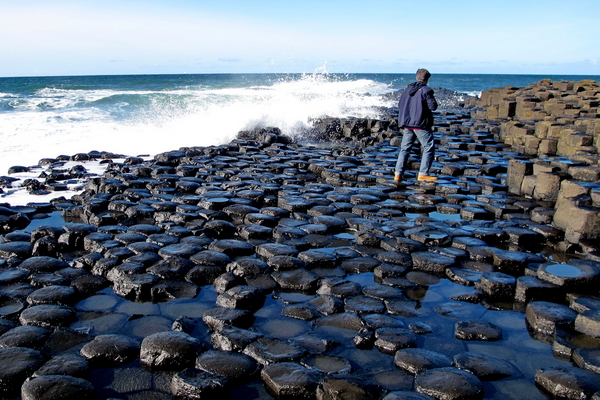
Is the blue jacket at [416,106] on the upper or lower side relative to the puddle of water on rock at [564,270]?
upper

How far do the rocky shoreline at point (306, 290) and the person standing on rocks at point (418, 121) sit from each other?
638 mm

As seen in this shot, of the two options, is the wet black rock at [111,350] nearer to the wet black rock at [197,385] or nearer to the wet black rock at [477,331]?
the wet black rock at [197,385]

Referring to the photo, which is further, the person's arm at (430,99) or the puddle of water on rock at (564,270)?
the person's arm at (430,99)

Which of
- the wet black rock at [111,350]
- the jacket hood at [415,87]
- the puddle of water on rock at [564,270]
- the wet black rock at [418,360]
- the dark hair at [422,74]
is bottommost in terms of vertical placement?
the wet black rock at [418,360]

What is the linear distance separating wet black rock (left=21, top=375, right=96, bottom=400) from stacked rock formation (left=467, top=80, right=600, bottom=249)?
4671 millimetres

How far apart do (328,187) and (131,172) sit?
11.2 ft

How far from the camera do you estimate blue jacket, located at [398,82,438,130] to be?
24.8 ft

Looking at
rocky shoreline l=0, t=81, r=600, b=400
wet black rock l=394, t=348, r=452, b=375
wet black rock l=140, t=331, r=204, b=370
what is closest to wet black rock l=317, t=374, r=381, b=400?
rocky shoreline l=0, t=81, r=600, b=400

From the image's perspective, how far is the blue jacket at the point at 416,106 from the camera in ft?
24.8

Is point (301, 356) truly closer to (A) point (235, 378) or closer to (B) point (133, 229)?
(A) point (235, 378)

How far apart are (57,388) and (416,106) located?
6690mm

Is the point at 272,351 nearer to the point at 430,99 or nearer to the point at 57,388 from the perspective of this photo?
the point at 57,388

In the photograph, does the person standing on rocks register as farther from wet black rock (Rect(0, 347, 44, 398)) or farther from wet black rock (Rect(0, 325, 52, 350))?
wet black rock (Rect(0, 347, 44, 398))

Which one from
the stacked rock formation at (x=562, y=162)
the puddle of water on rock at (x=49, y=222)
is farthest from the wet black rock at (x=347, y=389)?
the puddle of water on rock at (x=49, y=222)
